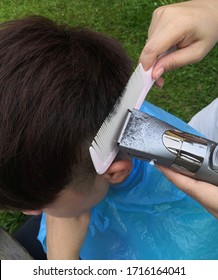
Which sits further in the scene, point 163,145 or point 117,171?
point 117,171

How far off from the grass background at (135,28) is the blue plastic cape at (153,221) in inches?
37.8

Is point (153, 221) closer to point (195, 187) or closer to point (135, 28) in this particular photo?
point (195, 187)

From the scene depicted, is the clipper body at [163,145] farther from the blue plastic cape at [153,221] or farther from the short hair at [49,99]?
the blue plastic cape at [153,221]

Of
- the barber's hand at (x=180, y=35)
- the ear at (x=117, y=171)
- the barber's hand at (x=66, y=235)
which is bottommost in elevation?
the barber's hand at (x=66, y=235)

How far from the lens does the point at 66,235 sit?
120 centimetres

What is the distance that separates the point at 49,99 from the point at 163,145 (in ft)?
0.75

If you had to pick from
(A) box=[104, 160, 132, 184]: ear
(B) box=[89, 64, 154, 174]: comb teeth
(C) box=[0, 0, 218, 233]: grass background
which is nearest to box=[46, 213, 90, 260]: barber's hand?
(A) box=[104, 160, 132, 184]: ear

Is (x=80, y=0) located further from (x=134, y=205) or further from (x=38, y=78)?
(x=38, y=78)

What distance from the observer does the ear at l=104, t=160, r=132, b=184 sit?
0.94 metres

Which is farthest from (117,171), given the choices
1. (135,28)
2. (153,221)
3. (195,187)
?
(135,28)

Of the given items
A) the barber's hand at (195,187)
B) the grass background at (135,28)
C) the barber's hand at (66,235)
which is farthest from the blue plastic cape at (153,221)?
the grass background at (135,28)

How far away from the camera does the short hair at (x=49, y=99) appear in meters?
0.80

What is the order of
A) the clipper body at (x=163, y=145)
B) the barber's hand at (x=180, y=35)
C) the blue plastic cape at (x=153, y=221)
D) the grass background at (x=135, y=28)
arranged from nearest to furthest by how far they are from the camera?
the clipper body at (x=163, y=145) → the barber's hand at (x=180, y=35) → the blue plastic cape at (x=153, y=221) → the grass background at (x=135, y=28)
